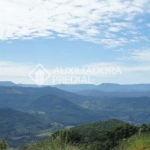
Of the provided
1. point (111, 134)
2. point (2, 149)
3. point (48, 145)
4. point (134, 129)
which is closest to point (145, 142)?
point (48, 145)

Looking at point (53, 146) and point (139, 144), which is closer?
point (53, 146)

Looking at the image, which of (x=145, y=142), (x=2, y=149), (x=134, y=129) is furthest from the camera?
(x=134, y=129)

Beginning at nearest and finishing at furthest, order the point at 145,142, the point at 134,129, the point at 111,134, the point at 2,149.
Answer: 1. the point at 2,149
2. the point at 145,142
3. the point at 134,129
4. the point at 111,134

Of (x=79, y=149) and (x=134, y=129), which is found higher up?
(x=79, y=149)

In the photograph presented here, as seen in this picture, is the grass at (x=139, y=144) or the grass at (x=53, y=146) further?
the grass at (x=139, y=144)

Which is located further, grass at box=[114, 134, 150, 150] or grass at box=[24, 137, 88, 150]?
grass at box=[114, 134, 150, 150]

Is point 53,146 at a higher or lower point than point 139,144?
higher

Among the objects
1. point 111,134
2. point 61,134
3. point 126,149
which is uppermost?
point 61,134

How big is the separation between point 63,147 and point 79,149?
36cm

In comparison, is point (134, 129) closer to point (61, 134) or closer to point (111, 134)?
point (111, 134)

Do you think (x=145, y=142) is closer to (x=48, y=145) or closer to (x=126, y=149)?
(x=126, y=149)

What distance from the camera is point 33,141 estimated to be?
22.4 ft

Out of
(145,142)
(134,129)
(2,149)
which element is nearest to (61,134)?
(2,149)

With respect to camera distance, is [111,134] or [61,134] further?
[111,134]
